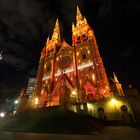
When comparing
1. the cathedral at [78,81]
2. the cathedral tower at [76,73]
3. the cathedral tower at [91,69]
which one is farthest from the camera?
the cathedral tower at [76,73]

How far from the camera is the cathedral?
917 inches

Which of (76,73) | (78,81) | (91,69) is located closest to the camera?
(78,81)

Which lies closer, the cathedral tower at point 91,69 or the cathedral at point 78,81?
the cathedral at point 78,81

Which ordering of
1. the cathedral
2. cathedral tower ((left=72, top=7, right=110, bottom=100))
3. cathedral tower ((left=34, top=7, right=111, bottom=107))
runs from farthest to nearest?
cathedral tower ((left=34, top=7, right=111, bottom=107)) → cathedral tower ((left=72, top=7, right=110, bottom=100)) → the cathedral

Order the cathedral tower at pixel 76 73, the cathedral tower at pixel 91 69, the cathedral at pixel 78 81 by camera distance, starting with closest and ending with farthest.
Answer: the cathedral at pixel 78 81
the cathedral tower at pixel 91 69
the cathedral tower at pixel 76 73

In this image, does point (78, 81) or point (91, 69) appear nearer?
point (78, 81)

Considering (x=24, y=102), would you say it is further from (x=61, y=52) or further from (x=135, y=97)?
(x=135, y=97)

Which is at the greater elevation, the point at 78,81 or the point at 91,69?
the point at 91,69

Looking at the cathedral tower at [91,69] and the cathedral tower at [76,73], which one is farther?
the cathedral tower at [76,73]

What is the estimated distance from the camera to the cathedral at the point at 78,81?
917 inches

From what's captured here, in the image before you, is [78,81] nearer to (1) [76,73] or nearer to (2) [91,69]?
(1) [76,73]

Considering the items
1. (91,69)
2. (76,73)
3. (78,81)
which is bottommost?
(78,81)

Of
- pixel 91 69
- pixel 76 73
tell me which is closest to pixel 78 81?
pixel 76 73

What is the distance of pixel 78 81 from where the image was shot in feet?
117
